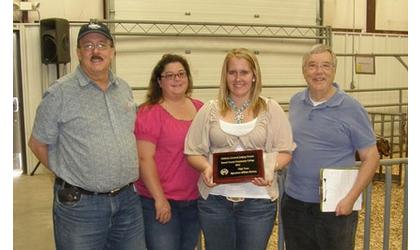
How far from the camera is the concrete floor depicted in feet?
17.0

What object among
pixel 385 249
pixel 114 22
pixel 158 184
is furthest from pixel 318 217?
pixel 114 22

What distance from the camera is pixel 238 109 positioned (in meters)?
2.45

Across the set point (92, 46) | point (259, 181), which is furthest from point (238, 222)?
point (92, 46)

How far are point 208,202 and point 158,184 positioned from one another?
0.28 m

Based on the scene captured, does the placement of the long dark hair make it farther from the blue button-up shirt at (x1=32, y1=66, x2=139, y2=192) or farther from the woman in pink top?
the blue button-up shirt at (x1=32, y1=66, x2=139, y2=192)

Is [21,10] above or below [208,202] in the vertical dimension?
above

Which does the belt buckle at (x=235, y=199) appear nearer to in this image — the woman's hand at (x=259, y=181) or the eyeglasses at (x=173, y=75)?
the woman's hand at (x=259, y=181)

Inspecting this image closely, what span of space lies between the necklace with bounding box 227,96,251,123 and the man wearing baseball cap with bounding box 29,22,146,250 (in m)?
0.53

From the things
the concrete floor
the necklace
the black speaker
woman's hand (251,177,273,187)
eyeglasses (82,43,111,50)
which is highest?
the black speaker

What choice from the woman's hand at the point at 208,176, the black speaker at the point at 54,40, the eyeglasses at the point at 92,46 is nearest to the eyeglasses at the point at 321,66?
the woman's hand at the point at 208,176

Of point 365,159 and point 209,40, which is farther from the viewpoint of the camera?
point 209,40

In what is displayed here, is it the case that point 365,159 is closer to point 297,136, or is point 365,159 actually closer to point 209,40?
point 297,136

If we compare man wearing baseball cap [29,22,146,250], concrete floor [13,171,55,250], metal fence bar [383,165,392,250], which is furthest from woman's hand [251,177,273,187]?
concrete floor [13,171,55,250]

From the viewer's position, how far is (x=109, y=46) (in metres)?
2.40
